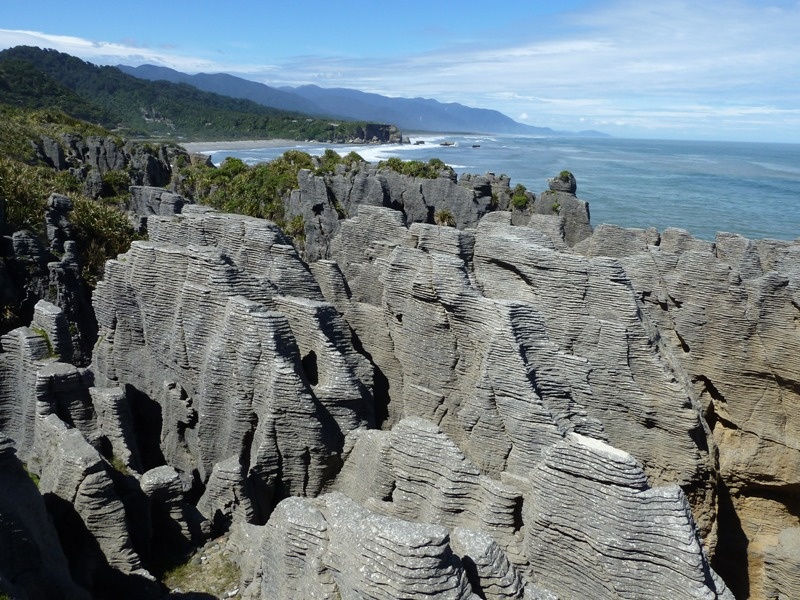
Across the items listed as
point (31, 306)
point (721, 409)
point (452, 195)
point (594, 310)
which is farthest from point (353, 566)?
point (452, 195)

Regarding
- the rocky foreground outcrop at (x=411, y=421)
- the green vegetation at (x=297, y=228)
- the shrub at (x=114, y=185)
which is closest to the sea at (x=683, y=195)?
the green vegetation at (x=297, y=228)

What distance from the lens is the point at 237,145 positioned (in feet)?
466

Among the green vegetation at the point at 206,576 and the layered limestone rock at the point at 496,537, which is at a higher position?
the layered limestone rock at the point at 496,537

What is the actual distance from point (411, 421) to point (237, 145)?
144219mm

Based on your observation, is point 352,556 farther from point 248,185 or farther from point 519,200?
point 248,185

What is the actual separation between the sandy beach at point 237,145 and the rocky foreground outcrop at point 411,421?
124m

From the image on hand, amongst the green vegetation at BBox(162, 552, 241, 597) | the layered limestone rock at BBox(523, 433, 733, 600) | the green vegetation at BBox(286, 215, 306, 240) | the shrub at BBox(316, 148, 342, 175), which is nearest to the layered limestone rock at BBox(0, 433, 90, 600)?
the green vegetation at BBox(162, 552, 241, 597)

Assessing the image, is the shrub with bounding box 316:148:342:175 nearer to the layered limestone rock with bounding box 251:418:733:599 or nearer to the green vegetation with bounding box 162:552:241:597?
the green vegetation with bounding box 162:552:241:597

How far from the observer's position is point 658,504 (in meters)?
6.83

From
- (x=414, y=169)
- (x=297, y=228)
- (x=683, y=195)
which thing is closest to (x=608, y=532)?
(x=297, y=228)

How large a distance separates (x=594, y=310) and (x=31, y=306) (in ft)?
48.1

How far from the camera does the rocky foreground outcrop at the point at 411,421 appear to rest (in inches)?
281

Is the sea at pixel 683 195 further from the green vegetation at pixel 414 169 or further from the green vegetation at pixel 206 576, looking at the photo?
the green vegetation at pixel 206 576

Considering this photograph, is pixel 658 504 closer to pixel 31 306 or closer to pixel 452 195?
pixel 31 306
